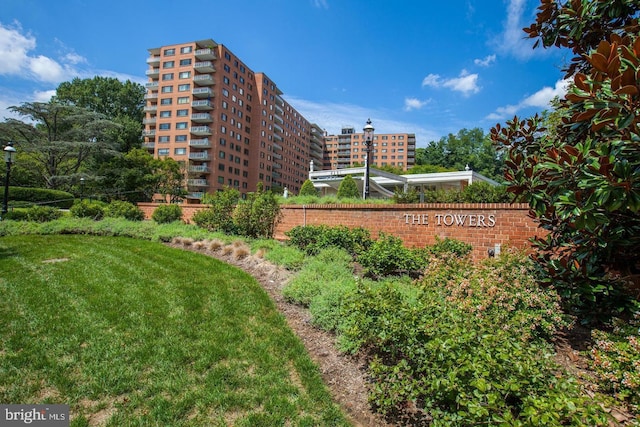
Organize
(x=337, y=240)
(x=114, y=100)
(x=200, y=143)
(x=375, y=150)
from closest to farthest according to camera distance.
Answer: (x=337, y=240) < (x=200, y=143) < (x=114, y=100) < (x=375, y=150)

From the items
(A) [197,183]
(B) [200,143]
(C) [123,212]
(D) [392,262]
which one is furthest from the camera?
(B) [200,143]

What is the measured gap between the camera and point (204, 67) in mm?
48000

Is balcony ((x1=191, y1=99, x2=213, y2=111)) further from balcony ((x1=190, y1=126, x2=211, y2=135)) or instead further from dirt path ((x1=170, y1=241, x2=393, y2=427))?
dirt path ((x1=170, y1=241, x2=393, y2=427))

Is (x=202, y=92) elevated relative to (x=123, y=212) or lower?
elevated

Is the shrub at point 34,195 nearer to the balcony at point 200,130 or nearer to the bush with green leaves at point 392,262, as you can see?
the bush with green leaves at point 392,262

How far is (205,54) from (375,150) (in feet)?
213

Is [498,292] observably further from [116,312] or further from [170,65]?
[170,65]

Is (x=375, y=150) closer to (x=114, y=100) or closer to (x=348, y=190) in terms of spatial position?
(x=114, y=100)

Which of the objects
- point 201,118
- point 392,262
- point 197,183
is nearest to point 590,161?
point 392,262

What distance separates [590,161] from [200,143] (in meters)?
50.7

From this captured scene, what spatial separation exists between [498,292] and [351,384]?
2.07 m

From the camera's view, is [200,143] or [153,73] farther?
[153,73]

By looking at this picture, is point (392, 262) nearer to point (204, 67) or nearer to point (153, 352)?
point (153, 352)

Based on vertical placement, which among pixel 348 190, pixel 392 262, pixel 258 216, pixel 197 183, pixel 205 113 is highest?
pixel 205 113
